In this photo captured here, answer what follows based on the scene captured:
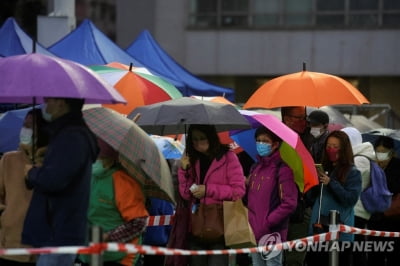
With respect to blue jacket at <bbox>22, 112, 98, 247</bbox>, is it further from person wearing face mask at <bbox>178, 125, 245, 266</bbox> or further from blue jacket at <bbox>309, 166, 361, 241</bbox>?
blue jacket at <bbox>309, 166, 361, 241</bbox>

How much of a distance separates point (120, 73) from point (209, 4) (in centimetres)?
2473

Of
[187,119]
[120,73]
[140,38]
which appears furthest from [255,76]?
[187,119]

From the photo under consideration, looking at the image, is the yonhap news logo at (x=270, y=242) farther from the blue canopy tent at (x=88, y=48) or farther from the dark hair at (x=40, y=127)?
the blue canopy tent at (x=88, y=48)

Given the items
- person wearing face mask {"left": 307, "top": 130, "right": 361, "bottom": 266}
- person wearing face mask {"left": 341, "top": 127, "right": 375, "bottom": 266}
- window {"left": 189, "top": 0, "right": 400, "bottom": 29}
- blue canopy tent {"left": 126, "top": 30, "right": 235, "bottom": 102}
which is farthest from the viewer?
window {"left": 189, "top": 0, "right": 400, "bottom": 29}

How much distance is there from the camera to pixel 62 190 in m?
6.79

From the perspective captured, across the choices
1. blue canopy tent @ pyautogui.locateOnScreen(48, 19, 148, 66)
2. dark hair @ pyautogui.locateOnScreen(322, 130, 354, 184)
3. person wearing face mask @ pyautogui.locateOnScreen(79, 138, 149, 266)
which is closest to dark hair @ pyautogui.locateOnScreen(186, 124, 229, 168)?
person wearing face mask @ pyautogui.locateOnScreen(79, 138, 149, 266)

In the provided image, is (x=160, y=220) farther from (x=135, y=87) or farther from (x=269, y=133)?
(x=135, y=87)

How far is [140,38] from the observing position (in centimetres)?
2003

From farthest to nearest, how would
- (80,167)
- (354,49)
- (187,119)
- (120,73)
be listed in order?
(354,49)
(120,73)
(187,119)
(80,167)

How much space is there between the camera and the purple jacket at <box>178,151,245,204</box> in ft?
29.0

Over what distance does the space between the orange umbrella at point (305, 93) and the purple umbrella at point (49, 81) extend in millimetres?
3488

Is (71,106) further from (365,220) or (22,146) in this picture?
(365,220)

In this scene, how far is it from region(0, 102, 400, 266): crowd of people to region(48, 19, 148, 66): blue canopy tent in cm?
537

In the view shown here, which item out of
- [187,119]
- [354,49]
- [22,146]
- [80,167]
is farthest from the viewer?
[354,49]
